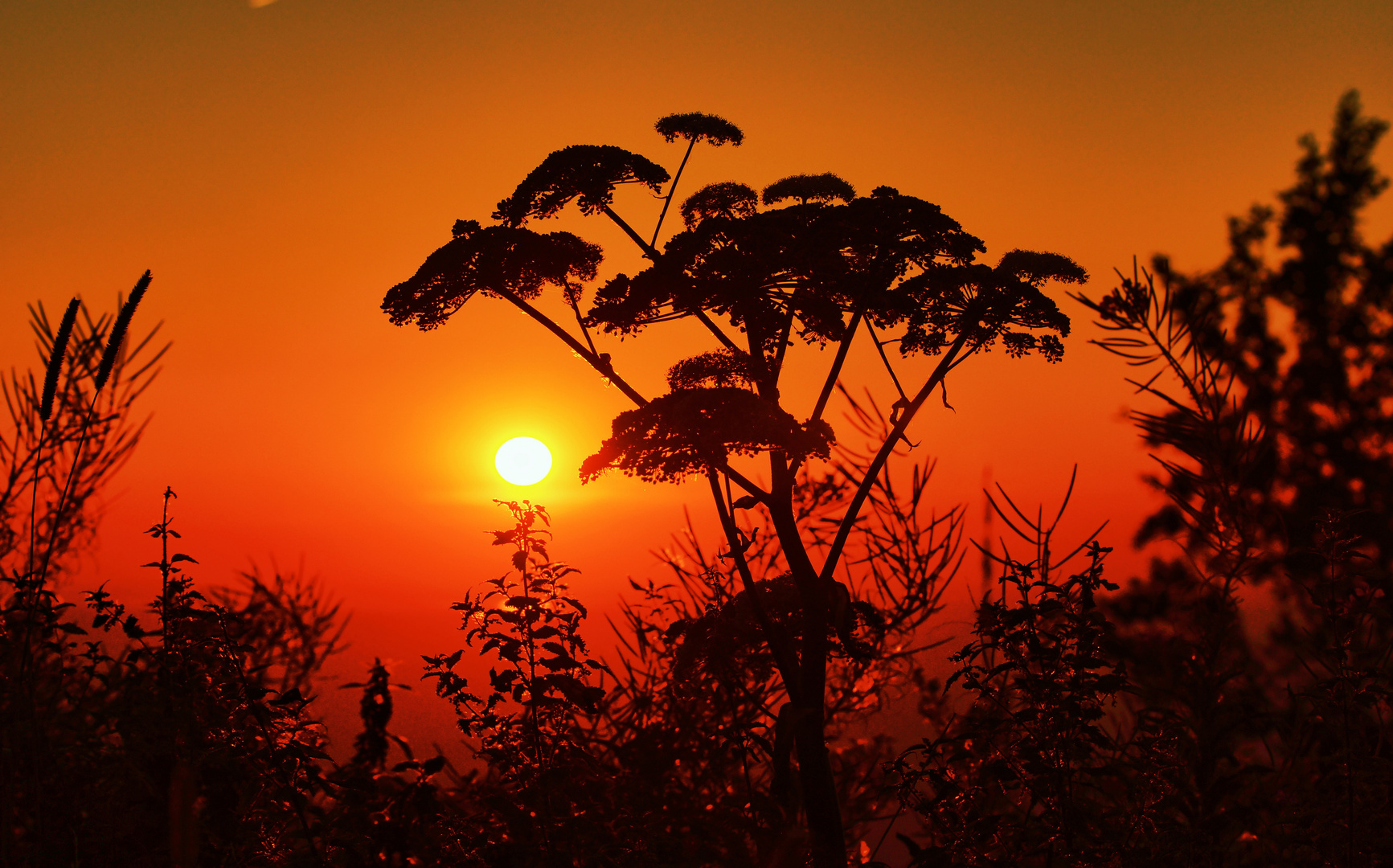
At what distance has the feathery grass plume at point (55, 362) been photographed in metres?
3.38

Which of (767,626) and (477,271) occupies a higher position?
(477,271)

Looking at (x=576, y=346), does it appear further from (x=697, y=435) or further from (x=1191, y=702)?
(x=1191, y=702)

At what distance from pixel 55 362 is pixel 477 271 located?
15.5 feet

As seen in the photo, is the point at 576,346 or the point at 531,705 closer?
the point at 531,705

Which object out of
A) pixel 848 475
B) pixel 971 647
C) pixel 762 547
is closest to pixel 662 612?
pixel 762 547

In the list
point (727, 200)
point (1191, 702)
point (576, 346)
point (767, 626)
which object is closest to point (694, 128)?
point (727, 200)

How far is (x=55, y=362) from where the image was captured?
11.3 ft

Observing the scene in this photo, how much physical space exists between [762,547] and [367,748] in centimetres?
429

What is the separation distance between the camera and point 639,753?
21.9 feet

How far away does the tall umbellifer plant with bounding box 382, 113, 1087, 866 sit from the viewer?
721cm

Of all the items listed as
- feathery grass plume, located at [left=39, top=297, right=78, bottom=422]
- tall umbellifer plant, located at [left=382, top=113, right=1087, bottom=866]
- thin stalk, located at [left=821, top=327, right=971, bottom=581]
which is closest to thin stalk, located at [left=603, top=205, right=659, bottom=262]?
tall umbellifer plant, located at [left=382, top=113, right=1087, bottom=866]

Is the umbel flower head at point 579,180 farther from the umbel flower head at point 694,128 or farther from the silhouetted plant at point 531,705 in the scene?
the silhouetted plant at point 531,705

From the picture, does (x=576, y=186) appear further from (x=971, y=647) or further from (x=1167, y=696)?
(x=1167, y=696)

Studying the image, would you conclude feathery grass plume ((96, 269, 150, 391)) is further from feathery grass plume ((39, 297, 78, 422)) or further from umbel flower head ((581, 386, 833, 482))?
umbel flower head ((581, 386, 833, 482))
